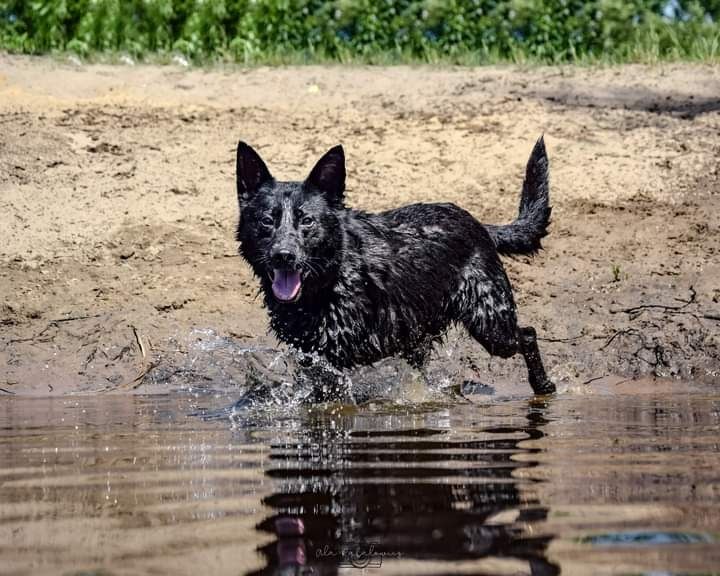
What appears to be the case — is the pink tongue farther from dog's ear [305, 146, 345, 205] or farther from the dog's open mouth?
dog's ear [305, 146, 345, 205]

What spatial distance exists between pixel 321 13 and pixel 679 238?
726 cm

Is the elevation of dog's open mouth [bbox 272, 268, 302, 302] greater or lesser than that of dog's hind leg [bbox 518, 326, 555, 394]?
greater

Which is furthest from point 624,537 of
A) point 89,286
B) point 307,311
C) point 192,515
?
point 89,286

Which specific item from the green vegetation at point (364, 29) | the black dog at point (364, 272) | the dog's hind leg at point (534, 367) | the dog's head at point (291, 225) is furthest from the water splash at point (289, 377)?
the green vegetation at point (364, 29)

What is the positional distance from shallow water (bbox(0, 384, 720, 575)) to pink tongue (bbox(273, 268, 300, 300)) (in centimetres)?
92

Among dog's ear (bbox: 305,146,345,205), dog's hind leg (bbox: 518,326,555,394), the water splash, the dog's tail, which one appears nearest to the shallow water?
the water splash

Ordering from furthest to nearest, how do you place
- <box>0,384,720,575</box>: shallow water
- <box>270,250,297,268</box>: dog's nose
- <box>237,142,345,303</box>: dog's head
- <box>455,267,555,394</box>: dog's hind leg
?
1. <box>455,267,555,394</box>: dog's hind leg
2. <box>237,142,345,303</box>: dog's head
3. <box>270,250,297,268</box>: dog's nose
4. <box>0,384,720,575</box>: shallow water

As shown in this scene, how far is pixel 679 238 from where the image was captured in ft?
33.9

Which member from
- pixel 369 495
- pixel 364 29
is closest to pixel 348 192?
pixel 364 29

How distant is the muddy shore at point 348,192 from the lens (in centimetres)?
902

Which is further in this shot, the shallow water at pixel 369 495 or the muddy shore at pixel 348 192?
the muddy shore at pixel 348 192

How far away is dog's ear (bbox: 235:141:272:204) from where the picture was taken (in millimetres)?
7039

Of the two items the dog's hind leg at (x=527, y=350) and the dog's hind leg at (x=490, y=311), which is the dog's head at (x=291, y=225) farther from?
the dog's hind leg at (x=527, y=350)

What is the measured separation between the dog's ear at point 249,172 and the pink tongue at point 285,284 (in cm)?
58
